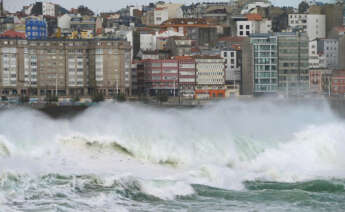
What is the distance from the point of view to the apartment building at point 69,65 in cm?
9269

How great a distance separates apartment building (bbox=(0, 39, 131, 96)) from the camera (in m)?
92.7

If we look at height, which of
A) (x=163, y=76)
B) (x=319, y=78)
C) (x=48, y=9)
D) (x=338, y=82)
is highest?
(x=48, y=9)

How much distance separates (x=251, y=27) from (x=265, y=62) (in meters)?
22.8

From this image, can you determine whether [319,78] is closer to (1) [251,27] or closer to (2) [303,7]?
(1) [251,27]

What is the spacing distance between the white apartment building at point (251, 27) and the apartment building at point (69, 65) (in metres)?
29.8

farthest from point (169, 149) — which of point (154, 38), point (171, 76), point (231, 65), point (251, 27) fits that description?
point (251, 27)

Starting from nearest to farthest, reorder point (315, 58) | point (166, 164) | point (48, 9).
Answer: point (166, 164) < point (315, 58) < point (48, 9)

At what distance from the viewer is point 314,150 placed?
3025 centimetres

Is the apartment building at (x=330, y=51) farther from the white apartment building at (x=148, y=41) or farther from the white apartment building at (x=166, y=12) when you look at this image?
the white apartment building at (x=166, y=12)

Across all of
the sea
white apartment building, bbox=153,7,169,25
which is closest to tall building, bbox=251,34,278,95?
white apartment building, bbox=153,7,169,25

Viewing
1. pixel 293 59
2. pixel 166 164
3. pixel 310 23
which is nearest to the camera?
pixel 166 164

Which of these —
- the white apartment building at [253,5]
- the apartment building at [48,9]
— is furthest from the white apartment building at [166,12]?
the apartment building at [48,9]

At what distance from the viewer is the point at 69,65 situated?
94.8 m

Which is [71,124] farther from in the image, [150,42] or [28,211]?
[150,42]
